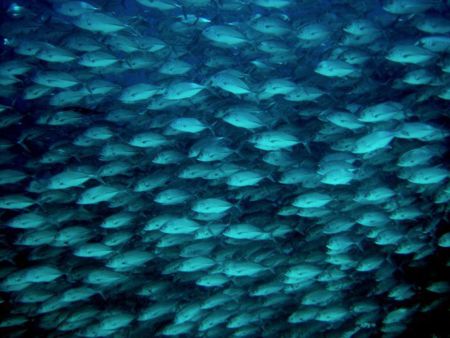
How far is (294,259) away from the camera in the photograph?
611 centimetres

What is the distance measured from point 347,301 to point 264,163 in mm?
3070

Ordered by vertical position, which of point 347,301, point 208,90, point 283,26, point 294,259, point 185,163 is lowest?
point 347,301

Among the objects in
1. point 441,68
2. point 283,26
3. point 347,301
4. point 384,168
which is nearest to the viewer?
point 441,68

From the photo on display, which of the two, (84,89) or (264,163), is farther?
(264,163)

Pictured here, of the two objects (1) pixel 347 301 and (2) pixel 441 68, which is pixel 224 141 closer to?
(2) pixel 441 68

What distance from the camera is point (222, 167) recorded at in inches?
216

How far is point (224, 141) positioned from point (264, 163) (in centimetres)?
79

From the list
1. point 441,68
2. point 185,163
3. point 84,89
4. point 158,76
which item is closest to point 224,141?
point 185,163

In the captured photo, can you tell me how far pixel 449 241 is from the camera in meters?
5.88

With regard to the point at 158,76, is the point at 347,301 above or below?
below

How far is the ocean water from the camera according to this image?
207 inches

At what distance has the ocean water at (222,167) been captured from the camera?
5.27m

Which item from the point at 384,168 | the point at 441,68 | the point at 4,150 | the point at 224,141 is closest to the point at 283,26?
the point at 224,141

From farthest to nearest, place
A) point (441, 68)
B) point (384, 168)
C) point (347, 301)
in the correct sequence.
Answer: point (347, 301) < point (384, 168) < point (441, 68)
